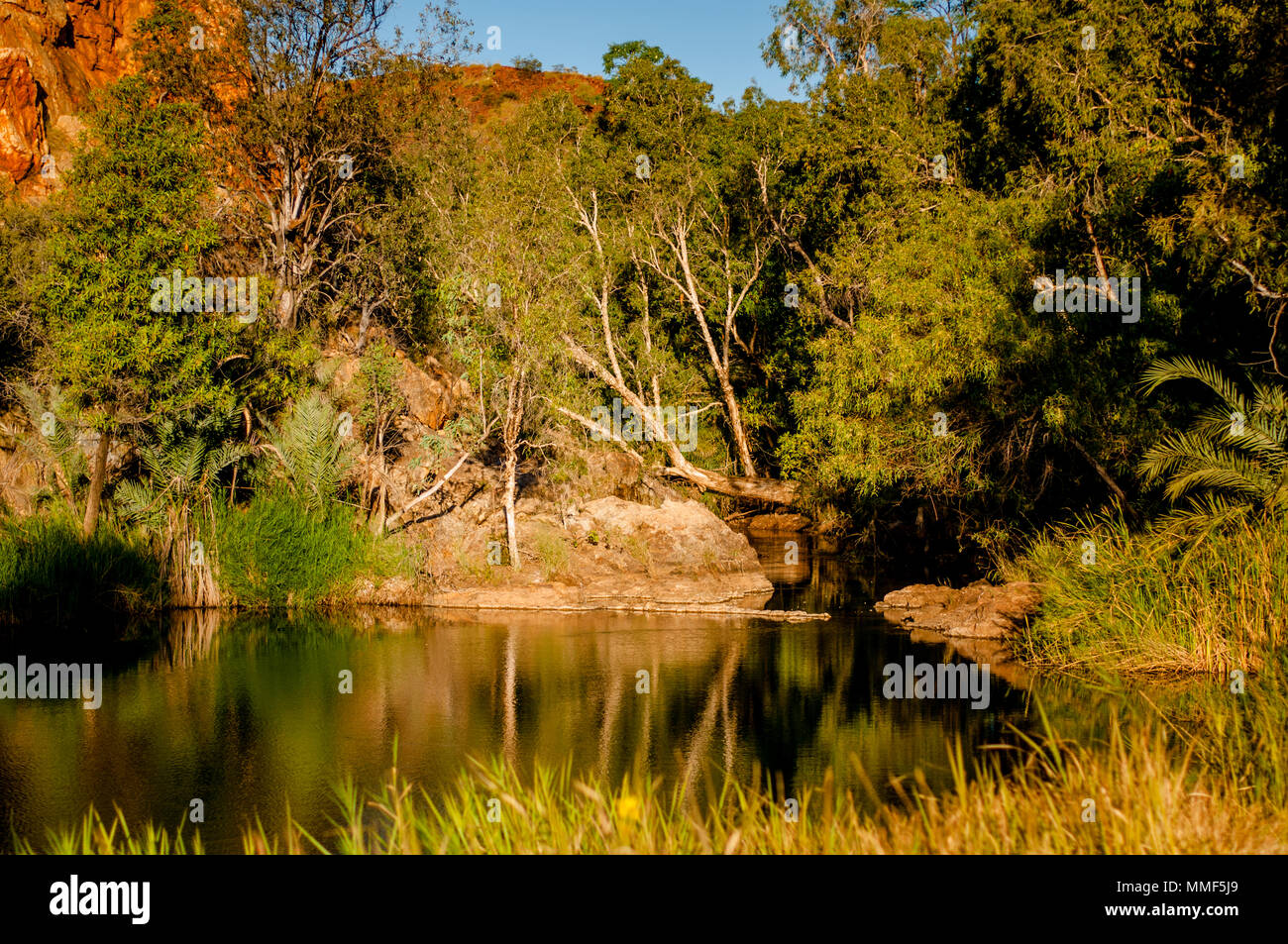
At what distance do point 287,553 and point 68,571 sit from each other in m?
4.26

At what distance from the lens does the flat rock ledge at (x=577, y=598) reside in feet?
75.6

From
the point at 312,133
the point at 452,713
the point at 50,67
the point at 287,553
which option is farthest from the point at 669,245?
the point at 50,67

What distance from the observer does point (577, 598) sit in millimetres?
23281

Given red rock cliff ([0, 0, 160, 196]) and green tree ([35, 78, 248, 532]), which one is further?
red rock cliff ([0, 0, 160, 196])

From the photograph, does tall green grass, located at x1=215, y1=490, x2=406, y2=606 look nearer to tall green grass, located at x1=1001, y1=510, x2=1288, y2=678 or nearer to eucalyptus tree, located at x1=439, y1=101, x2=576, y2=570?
eucalyptus tree, located at x1=439, y1=101, x2=576, y2=570

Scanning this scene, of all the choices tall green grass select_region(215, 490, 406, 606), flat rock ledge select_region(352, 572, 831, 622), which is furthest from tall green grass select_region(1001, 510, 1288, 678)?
tall green grass select_region(215, 490, 406, 606)

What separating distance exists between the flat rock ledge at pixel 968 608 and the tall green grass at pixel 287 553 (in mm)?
11720

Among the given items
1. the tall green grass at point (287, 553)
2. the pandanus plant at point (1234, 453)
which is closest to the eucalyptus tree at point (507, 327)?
the tall green grass at point (287, 553)

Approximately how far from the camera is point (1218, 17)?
1511cm

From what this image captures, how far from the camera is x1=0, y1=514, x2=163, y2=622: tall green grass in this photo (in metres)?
18.9

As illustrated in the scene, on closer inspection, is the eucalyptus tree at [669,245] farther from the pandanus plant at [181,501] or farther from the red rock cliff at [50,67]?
the red rock cliff at [50,67]

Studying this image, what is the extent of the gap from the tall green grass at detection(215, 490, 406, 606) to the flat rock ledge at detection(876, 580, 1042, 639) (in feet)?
38.4

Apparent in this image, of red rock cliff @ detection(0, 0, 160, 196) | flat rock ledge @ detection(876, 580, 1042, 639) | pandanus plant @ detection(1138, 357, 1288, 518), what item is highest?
red rock cliff @ detection(0, 0, 160, 196)
